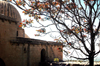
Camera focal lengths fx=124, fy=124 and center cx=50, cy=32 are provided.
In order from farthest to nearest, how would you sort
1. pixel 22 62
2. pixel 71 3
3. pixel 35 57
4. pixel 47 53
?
pixel 47 53 < pixel 35 57 < pixel 22 62 < pixel 71 3

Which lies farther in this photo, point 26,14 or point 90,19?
point 26,14

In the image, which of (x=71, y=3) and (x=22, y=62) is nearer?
(x=71, y=3)

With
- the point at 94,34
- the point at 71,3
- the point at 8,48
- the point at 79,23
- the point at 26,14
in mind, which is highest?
the point at 71,3

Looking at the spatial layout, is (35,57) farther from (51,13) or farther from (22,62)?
(51,13)

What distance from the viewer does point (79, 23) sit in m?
6.80

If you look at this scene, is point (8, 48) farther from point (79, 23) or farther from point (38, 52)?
point (79, 23)

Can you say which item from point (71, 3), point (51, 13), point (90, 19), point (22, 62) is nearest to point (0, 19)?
point (22, 62)

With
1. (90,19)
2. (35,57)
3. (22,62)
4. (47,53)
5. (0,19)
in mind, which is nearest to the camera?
(90,19)

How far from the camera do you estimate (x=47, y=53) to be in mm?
20969

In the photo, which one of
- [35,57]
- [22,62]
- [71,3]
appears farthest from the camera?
[35,57]

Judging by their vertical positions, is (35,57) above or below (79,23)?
below

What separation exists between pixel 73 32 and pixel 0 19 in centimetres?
913

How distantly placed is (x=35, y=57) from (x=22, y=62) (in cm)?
299

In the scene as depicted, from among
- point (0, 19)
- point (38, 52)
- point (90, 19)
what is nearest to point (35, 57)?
point (38, 52)
